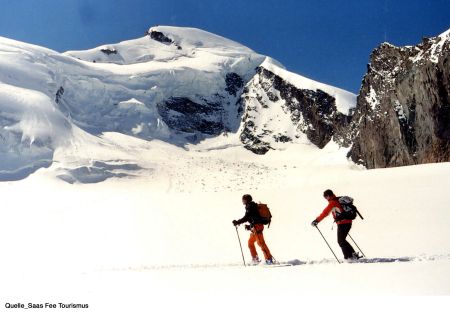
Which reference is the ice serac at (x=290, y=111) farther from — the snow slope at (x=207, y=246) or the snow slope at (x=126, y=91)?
the snow slope at (x=207, y=246)

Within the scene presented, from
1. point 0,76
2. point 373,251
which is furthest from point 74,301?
point 0,76

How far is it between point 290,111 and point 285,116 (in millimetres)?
1321

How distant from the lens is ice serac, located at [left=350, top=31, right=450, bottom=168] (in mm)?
40281

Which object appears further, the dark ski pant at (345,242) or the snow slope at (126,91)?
the snow slope at (126,91)

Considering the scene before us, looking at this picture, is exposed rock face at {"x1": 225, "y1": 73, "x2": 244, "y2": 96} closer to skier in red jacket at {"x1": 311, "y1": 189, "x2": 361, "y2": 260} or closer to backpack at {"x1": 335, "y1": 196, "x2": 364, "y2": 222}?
skier in red jacket at {"x1": 311, "y1": 189, "x2": 361, "y2": 260}

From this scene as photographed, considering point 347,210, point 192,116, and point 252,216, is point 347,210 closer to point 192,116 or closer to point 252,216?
point 252,216

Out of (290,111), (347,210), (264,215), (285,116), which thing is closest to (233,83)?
(285,116)

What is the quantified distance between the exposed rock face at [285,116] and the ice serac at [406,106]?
64.8ft

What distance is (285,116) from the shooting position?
88562 mm

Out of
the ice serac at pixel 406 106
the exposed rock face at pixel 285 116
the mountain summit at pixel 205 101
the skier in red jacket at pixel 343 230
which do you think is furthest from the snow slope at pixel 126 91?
the skier in red jacket at pixel 343 230

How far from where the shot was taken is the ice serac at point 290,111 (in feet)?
270

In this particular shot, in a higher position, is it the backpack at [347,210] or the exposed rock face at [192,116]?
the exposed rock face at [192,116]

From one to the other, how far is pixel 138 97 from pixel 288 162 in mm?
27326

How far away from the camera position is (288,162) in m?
73.6
